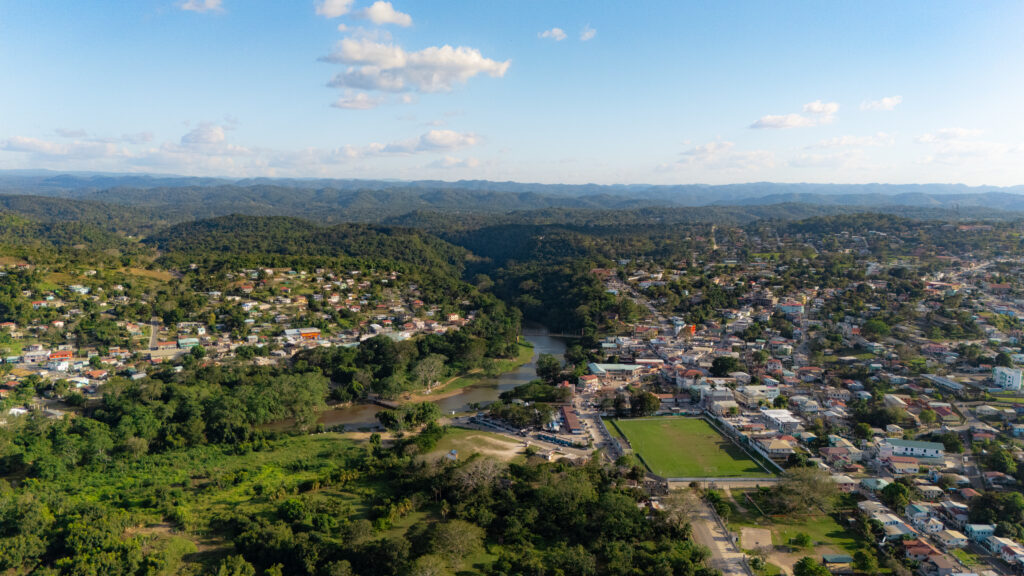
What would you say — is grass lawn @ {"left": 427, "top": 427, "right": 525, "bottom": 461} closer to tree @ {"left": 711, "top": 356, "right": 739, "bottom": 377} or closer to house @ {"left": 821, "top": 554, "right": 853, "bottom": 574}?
house @ {"left": 821, "top": 554, "right": 853, "bottom": 574}

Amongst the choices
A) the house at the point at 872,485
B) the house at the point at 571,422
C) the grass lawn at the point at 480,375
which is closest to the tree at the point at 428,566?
the house at the point at 571,422

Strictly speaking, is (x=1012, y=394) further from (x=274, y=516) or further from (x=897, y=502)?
(x=274, y=516)

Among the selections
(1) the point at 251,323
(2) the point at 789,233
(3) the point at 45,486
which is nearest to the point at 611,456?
(3) the point at 45,486

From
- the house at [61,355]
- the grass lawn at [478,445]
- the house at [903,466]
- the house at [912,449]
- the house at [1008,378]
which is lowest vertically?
the grass lawn at [478,445]

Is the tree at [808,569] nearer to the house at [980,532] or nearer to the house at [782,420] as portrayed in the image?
→ the house at [980,532]

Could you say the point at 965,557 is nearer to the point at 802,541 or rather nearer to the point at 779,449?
the point at 802,541

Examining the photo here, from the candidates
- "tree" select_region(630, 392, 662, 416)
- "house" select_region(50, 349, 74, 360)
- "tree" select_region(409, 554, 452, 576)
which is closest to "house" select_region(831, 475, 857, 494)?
"tree" select_region(630, 392, 662, 416)

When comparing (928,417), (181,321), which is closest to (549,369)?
(928,417)
